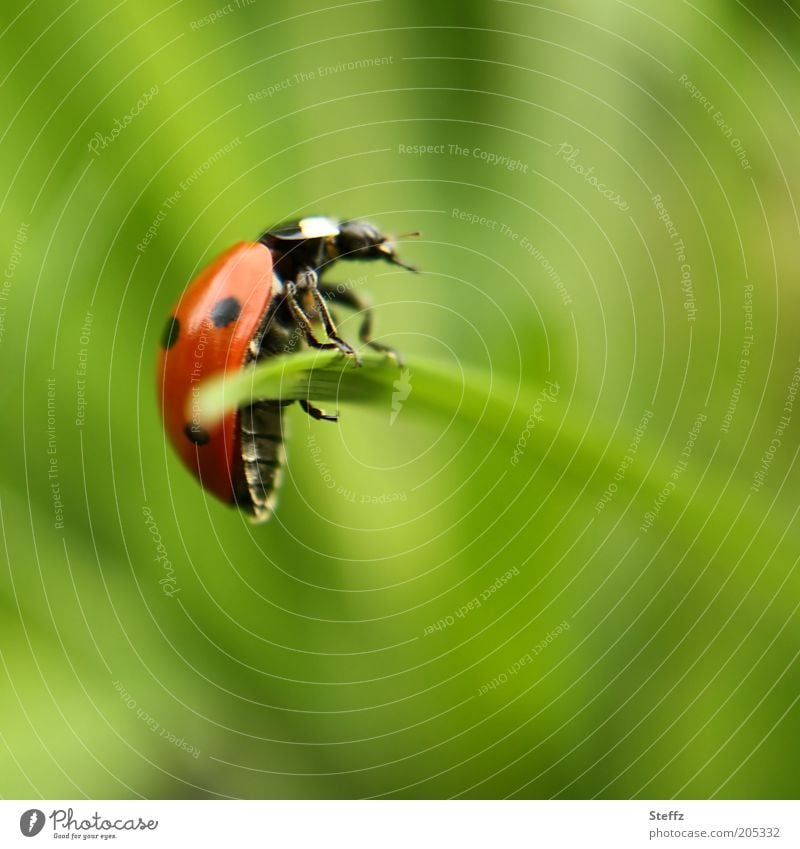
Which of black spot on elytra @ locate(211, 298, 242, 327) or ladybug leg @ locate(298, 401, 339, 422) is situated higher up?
black spot on elytra @ locate(211, 298, 242, 327)

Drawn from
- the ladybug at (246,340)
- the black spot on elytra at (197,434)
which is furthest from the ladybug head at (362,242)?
the black spot on elytra at (197,434)

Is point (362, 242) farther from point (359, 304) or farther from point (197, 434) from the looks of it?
point (197, 434)

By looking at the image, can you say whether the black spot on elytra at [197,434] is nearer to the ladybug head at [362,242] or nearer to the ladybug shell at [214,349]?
the ladybug shell at [214,349]

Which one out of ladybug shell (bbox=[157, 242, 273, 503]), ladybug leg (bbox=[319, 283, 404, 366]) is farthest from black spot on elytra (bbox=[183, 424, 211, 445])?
ladybug leg (bbox=[319, 283, 404, 366])

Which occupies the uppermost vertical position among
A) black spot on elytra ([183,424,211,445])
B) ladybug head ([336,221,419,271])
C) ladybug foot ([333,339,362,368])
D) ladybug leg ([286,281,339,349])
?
ladybug head ([336,221,419,271])

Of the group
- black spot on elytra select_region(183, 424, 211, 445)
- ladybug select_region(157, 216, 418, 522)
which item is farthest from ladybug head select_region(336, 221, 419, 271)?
black spot on elytra select_region(183, 424, 211, 445)

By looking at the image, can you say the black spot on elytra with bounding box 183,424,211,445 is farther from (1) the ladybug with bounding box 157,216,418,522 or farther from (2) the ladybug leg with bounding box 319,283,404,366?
(2) the ladybug leg with bounding box 319,283,404,366
